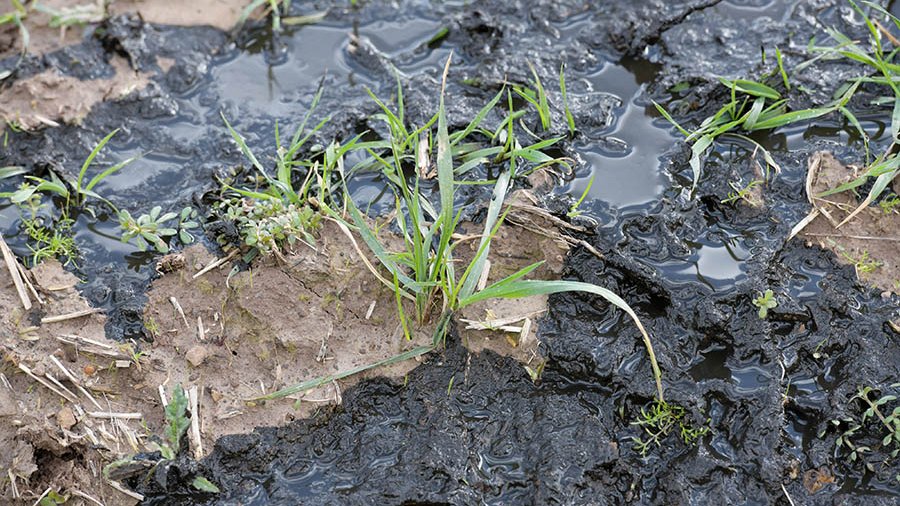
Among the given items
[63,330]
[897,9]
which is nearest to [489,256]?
[63,330]

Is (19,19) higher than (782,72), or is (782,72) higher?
(782,72)

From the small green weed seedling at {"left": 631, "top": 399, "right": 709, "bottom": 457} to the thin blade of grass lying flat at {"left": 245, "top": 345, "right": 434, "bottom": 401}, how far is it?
837 mm

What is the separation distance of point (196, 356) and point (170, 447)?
1.13 ft

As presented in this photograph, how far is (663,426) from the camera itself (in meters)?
2.85

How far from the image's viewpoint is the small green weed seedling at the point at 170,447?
2.81 m

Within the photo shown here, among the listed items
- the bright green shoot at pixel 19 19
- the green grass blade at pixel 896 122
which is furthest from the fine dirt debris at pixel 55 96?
the green grass blade at pixel 896 122

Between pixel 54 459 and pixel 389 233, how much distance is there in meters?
1.52

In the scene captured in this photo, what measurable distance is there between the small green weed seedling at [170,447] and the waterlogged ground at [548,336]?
0.18 feet

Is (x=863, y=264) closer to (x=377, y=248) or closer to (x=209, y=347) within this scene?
(x=377, y=248)

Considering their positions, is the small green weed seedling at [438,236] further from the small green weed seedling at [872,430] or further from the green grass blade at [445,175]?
the small green weed seedling at [872,430]

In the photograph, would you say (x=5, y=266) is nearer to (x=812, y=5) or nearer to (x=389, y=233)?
(x=389, y=233)

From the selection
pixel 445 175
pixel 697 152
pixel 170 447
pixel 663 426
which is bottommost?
pixel 170 447

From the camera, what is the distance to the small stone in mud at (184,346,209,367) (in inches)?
118

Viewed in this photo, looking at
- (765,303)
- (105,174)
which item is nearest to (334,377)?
(105,174)
